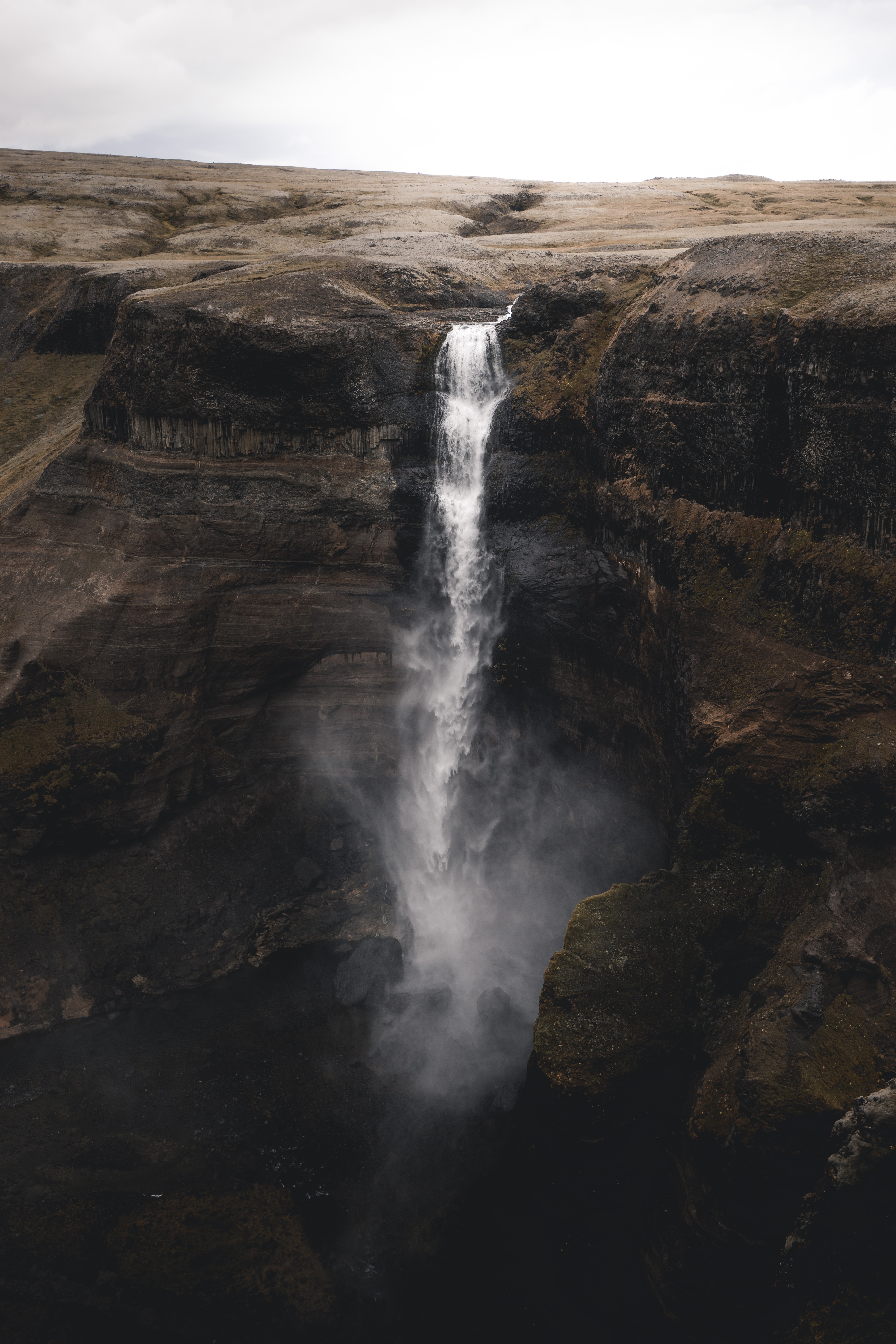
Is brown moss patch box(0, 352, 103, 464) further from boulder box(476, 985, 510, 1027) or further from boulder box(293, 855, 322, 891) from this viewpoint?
boulder box(476, 985, 510, 1027)

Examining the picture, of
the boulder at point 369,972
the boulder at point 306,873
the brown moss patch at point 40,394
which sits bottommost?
the boulder at point 369,972

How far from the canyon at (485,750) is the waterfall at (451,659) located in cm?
65

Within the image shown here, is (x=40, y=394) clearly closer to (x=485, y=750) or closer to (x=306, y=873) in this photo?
(x=306, y=873)

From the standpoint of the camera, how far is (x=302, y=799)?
25875 mm

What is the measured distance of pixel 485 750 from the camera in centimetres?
2409

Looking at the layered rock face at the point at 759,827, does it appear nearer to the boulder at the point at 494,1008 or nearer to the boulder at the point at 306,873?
the boulder at the point at 494,1008

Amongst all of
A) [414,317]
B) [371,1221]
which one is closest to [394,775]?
[371,1221]

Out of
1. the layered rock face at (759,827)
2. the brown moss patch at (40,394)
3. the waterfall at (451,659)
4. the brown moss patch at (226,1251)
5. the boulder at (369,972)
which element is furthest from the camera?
the brown moss patch at (40,394)

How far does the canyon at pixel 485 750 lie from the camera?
44.4ft

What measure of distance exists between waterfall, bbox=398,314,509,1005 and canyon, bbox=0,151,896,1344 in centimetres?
65

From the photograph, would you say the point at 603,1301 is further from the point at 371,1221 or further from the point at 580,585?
the point at 580,585

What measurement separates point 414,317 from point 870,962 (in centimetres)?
2152

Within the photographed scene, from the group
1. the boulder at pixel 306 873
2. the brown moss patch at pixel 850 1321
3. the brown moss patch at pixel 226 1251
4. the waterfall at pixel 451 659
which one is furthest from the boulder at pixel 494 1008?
the brown moss patch at pixel 850 1321

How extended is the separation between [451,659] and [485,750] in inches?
116
